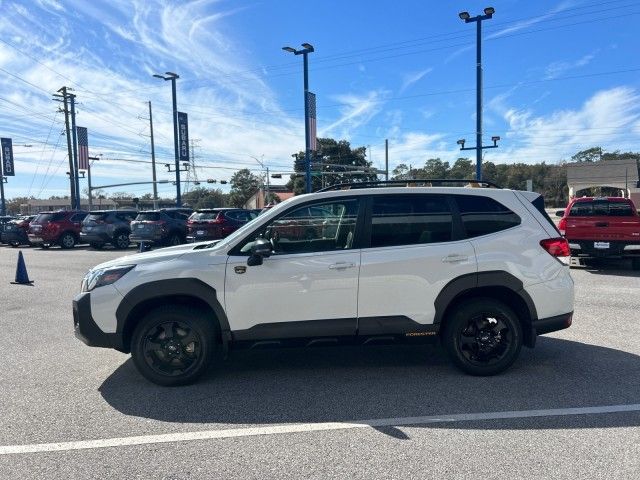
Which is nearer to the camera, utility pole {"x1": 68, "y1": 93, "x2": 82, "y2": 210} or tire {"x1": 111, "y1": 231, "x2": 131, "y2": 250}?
tire {"x1": 111, "y1": 231, "x2": 131, "y2": 250}

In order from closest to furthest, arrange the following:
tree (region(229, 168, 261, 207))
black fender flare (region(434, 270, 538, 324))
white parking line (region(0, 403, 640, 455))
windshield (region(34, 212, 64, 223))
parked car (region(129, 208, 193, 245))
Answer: white parking line (region(0, 403, 640, 455)) < black fender flare (region(434, 270, 538, 324)) < parked car (region(129, 208, 193, 245)) < windshield (region(34, 212, 64, 223)) < tree (region(229, 168, 261, 207))

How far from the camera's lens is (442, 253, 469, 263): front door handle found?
4750mm

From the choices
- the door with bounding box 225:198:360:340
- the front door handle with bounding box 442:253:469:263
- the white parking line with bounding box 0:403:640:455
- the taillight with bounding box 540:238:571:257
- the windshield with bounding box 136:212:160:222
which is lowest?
the white parking line with bounding box 0:403:640:455

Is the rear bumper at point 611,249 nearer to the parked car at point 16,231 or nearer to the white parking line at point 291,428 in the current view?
the white parking line at point 291,428

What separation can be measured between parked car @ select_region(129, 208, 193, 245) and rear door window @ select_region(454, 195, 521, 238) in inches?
652

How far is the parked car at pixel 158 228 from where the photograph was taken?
19.7m

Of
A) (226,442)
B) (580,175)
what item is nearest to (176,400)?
(226,442)

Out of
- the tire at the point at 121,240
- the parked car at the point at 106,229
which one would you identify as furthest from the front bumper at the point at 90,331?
the tire at the point at 121,240

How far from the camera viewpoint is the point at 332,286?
4.63m

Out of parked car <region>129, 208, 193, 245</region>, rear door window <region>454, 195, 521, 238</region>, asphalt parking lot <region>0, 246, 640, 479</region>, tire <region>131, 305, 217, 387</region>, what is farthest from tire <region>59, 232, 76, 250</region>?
rear door window <region>454, 195, 521, 238</region>

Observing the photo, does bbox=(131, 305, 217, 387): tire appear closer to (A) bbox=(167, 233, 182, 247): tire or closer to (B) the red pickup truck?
(B) the red pickup truck

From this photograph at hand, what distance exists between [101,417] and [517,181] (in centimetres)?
9270

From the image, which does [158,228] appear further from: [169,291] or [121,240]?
[169,291]

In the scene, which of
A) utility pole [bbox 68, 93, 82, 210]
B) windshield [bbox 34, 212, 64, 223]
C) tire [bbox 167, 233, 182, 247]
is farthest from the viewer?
utility pole [bbox 68, 93, 82, 210]
